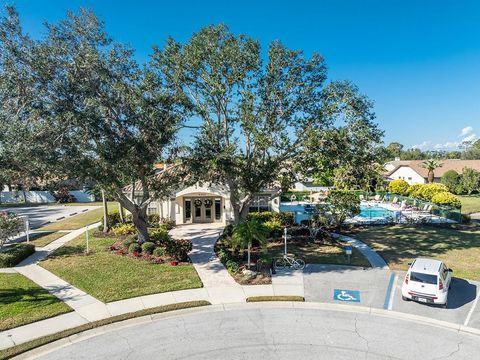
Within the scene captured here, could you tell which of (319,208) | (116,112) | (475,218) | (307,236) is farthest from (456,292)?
(475,218)

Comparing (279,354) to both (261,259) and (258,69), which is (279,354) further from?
(258,69)

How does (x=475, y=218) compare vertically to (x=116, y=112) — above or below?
below

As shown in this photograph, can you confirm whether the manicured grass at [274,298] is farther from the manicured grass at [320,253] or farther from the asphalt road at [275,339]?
the manicured grass at [320,253]

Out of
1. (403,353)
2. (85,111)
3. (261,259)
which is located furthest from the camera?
(261,259)

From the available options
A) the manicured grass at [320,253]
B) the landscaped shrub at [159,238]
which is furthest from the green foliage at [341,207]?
the landscaped shrub at [159,238]

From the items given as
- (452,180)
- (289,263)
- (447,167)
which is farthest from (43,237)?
(447,167)

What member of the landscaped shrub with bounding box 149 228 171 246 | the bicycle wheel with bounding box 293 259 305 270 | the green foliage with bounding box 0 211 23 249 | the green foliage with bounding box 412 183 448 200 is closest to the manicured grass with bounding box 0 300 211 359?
the bicycle wheel with bounding box 293 259 305 270
